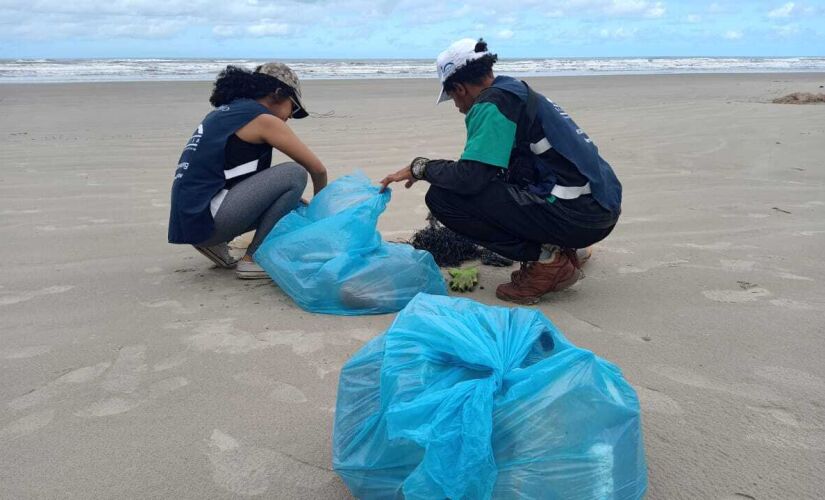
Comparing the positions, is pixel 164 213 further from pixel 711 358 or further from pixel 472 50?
pixel 711 358

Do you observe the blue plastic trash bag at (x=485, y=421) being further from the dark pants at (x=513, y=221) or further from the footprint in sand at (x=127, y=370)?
the dark pants at (x=513, y=221)

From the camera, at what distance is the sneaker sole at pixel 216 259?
3.23 m

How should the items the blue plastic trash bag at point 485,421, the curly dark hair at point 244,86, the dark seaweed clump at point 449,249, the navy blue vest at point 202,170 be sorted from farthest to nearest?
1. the dark seaweed clump at point 449,249
2. the curly dark hair at point 244,86
3. the navy blue vest at point 202,170
4. the blue plastic trash bag at point 485,421

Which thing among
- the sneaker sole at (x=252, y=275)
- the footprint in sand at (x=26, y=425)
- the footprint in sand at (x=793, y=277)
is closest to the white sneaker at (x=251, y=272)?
the sneaker sole at (x=252, y=275)

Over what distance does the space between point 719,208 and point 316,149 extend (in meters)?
3.85

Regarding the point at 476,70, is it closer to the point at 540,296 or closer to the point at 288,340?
the point at 540,296

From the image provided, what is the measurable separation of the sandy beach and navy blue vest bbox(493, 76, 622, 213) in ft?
1.60

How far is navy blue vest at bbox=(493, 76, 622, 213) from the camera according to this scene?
2.66 m

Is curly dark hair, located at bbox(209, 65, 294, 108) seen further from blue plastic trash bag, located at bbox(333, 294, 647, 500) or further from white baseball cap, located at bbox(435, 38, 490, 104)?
blue plastic trash bag, located at bbox(333, 294, 647, 500)

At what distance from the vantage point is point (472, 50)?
107 inches

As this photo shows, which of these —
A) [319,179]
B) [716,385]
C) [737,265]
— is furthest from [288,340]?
[737,265]

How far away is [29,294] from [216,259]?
0.82m

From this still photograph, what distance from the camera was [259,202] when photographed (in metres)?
3.04

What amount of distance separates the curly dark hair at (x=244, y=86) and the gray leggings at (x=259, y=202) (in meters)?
0.36
